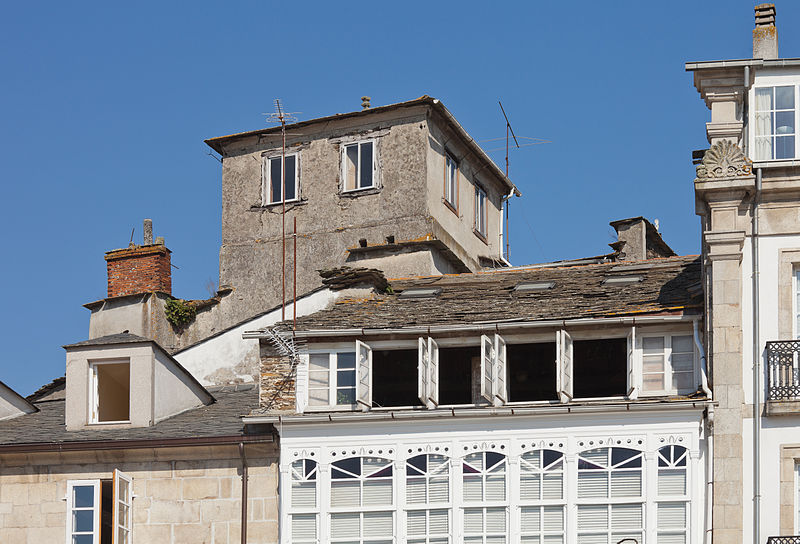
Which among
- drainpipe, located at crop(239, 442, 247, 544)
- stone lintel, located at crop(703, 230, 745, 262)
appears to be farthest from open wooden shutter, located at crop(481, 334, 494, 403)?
drainpipe, located at crop(239, 442, 247, 544)

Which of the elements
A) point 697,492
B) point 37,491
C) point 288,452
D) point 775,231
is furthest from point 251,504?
point 775,231

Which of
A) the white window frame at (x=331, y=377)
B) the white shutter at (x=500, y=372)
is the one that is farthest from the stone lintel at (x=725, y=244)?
the white window frame at (x=331, y=377)

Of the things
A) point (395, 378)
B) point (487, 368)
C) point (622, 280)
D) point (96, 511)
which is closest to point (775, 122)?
Result: point (622, 280)

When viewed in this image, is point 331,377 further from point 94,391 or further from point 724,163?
point 724,163

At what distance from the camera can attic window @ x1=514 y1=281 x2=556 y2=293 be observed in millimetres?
33531

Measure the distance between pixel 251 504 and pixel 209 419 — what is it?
2405 mm

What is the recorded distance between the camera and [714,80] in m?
29.8

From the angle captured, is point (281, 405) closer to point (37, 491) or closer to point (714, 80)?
point (37, 491)

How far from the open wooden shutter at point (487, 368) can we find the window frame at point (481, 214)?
13038mm

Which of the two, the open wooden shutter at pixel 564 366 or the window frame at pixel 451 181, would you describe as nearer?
the open wooden shutter at pixel 564 366

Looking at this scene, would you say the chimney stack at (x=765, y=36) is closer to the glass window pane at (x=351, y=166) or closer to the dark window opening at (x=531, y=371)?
the dark window opening at (x=531, y=371)

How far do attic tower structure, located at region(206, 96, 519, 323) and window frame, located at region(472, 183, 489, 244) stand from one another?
0.06m

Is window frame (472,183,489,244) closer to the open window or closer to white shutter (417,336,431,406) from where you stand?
white shutter (417,336,431,406)

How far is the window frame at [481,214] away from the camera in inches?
1713
